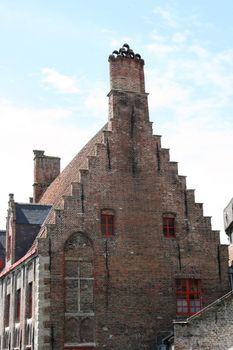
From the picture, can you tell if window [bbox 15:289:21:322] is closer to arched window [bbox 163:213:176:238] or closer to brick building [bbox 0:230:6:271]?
brick building [bbox 0:230:6:271]

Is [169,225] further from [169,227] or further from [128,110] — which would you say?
[128,110]

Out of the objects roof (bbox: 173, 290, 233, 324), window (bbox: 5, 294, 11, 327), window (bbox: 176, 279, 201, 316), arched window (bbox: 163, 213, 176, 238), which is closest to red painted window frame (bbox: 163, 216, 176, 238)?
arched window (bbox: 163, 213, 176, 238)

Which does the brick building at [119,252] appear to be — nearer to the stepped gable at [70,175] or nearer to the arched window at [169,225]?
the arched window at [169,225]

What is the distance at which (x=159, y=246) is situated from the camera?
76.0 ft

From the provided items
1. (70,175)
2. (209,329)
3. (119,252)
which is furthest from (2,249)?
(209,329)

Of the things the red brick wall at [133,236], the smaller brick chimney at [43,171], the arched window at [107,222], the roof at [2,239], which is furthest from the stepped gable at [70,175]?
the arched window at [107,222]

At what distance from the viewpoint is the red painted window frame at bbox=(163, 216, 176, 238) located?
23.6 m

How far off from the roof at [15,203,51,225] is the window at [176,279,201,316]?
6934 mm

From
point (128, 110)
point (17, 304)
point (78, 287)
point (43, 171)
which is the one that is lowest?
point (17, 304)

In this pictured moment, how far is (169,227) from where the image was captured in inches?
934

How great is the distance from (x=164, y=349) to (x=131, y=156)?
26.4ft

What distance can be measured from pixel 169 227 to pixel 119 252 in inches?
104

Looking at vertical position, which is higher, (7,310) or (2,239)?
(2,239)

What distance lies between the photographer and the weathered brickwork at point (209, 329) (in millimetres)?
18781
